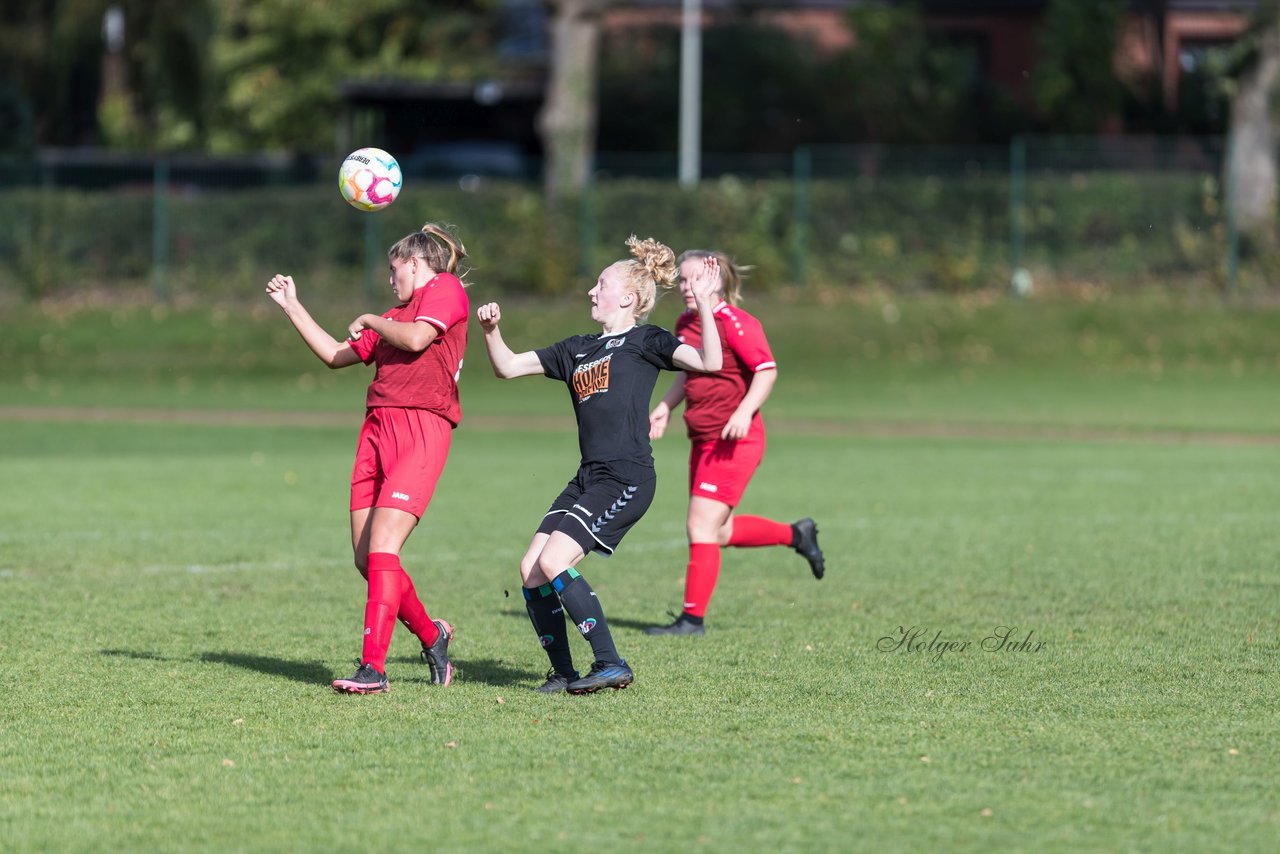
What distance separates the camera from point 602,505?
7.52m

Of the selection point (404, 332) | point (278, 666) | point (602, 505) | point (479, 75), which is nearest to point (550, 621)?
point (602, 505)

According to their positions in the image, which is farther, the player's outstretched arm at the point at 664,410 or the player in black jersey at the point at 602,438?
the player's outstretched arm at the point at 664,410

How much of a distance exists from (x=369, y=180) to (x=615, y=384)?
4.79 ft

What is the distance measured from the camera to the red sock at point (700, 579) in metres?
9.20

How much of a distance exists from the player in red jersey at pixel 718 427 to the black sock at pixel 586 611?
5.33ft

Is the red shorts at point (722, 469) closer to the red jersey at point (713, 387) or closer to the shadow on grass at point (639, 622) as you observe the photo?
the red jersey at point (713, 387)

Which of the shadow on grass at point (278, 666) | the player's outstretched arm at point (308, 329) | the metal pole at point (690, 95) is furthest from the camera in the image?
the metal pole at point (690, 95)

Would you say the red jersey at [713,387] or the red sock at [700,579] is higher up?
the red jersey at [713,387]

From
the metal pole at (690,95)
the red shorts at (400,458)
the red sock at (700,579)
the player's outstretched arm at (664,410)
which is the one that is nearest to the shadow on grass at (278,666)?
the red shorts at (400,458)

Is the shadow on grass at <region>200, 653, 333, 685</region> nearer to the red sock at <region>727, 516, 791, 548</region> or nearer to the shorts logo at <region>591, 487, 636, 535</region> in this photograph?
the shorts logo at <region>591, 487, 636, 535</region>

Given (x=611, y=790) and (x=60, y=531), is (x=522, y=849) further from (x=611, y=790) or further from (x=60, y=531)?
(x=60, y=531)

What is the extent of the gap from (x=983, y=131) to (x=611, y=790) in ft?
116

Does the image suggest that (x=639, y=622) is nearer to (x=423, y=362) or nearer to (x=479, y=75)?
(x=423, y=362)

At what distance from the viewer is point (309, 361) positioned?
29.9 meters
